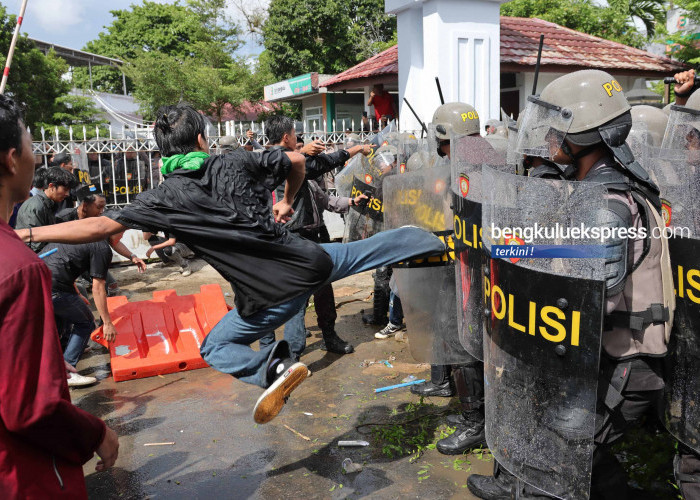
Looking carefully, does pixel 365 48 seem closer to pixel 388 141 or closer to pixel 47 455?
pixel 388 141

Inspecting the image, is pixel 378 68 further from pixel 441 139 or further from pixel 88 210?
pixel 441 139

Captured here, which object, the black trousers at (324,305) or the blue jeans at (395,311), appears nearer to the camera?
the black trousers at (324,305)

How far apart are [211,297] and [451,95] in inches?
187

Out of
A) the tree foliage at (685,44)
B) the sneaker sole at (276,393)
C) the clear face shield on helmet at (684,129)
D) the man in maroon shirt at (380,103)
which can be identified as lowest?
the sneaker sole at (276,393)

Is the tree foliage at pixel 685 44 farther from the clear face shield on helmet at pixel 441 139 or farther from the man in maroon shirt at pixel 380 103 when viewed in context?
the clear face shield on helmet at pixel 441 139

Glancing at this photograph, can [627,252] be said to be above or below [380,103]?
below

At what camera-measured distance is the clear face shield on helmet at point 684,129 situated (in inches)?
111

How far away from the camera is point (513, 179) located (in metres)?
2.21

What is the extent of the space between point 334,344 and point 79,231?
312 cm

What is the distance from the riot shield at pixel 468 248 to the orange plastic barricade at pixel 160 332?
311cm

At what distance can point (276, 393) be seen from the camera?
9.95ft

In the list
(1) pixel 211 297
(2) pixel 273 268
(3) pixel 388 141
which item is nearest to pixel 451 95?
(3) pixel 388 141

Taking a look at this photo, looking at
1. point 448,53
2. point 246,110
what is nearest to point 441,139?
point 448,53

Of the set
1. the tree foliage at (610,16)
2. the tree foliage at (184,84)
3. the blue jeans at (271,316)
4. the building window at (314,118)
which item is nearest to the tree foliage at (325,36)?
the building window at (314,118)
